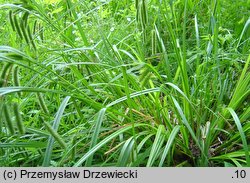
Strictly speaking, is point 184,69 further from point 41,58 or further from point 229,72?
point 41,58

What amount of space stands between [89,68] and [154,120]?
37 cm

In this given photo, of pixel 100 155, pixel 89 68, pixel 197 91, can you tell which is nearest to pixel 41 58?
pixel 89 68

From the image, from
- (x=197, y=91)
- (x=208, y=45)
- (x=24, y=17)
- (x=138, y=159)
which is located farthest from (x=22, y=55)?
(x=208, y=45)

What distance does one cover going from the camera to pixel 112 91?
81.0 inches

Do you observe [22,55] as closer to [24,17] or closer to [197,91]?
[24,17]

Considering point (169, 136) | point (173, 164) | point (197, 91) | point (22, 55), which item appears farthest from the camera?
point (197, 91)

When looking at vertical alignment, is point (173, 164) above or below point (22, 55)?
below

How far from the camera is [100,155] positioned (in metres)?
1.98

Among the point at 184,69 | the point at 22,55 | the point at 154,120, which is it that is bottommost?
the point at 154,120

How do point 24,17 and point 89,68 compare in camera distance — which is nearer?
point 24,17

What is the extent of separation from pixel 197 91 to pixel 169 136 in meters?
0.38
